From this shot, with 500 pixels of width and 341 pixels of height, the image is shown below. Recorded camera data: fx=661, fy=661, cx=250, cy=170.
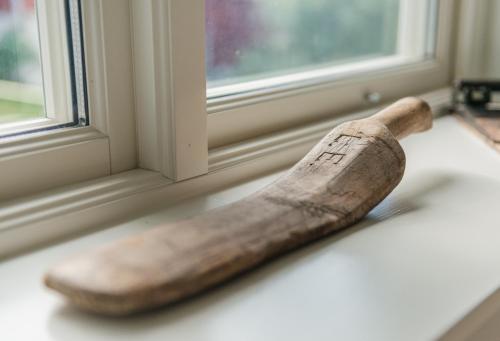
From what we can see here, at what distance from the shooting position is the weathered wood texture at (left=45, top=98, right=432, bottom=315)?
1.82 feet

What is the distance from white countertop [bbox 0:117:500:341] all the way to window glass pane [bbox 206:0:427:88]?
317 millimetres

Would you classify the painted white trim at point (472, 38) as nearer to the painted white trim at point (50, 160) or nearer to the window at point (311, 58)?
the window at point (311, 58)

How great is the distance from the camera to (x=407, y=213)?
835 mm

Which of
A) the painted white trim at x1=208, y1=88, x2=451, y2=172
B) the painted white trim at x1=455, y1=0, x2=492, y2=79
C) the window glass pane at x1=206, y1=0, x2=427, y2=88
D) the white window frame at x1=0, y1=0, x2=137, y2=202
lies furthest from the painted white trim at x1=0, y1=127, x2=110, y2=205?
the painted white trim at x1=455, y1=0, x2=492, y2=79


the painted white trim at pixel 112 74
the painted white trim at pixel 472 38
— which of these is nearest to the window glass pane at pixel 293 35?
the painted white trim at pixel 472 38

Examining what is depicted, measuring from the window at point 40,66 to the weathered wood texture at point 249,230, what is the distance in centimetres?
26

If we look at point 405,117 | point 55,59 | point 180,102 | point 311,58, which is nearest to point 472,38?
point 311,58

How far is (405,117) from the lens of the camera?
3.07ft

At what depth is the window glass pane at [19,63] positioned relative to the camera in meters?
0.77

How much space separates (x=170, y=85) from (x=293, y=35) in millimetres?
516

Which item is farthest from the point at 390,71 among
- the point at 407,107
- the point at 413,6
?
the point at 407,107

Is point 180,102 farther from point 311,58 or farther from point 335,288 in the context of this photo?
point 311,58

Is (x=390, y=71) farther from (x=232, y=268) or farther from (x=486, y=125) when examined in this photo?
(x=232, y=268)

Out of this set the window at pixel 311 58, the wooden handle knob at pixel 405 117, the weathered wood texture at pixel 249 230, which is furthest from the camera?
the window at pixel 311 58
